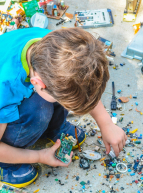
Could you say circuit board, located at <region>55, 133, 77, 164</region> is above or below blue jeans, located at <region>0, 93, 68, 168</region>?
below

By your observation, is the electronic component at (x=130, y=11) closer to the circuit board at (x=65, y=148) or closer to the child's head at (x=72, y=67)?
the circuit board at (x=65, y=148)

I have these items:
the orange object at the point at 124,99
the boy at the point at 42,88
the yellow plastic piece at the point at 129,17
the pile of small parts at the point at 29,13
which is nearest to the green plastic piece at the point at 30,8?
the pile of small parts at the point at 29,13

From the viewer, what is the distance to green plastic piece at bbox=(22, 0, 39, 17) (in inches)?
95.3

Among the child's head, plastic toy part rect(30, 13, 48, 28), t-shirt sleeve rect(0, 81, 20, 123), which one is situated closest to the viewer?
the child's head

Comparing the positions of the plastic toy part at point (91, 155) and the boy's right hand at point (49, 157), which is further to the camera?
the plastic toy part at point (91, 155)

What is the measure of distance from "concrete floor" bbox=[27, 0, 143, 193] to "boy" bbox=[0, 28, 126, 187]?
0.46ft

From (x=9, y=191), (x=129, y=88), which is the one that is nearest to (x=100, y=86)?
(x=9, y=191)

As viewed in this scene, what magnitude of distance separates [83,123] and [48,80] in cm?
80

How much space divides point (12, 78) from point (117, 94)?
39.5 inches

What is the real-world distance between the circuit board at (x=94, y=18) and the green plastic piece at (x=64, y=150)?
130 centimetres

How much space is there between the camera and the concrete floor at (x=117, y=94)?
55.9 inches

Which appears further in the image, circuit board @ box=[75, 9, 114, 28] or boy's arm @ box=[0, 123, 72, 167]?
circuit board @ box=[75, 9, 114, 28]

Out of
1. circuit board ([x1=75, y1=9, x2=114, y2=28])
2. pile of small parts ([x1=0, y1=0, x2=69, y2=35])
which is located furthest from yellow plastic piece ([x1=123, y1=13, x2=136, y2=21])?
pile of small parts ([x1=0, y1=0, x2=69, y2=35])

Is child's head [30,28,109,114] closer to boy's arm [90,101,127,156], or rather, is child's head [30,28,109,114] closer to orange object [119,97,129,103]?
boy's arm [90,101,127,156]
